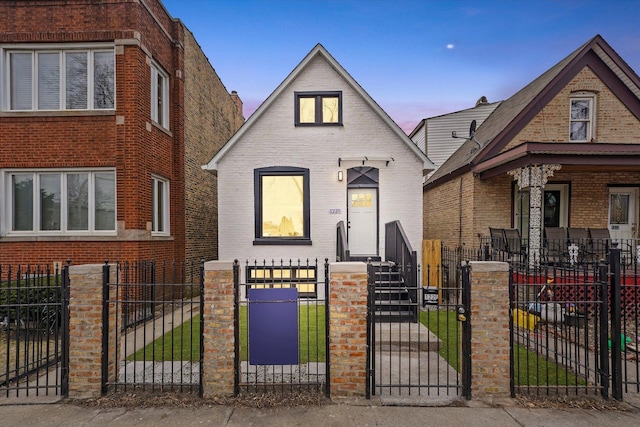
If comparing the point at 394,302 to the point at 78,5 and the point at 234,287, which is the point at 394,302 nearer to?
the point at 234,287

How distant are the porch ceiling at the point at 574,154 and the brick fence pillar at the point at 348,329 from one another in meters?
7.78

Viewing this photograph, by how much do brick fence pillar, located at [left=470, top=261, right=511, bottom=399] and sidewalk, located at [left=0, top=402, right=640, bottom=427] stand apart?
0.94 feet

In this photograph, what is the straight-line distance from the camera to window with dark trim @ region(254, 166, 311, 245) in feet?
36.5

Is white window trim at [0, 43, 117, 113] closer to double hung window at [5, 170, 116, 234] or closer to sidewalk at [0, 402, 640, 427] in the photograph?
double hung window at [5, 170, 116, 234]

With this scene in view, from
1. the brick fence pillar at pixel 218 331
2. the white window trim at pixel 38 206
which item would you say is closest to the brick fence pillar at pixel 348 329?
the brick fence pillar at pixel 218 331

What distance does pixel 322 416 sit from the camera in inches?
167

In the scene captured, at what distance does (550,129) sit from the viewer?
1180cm

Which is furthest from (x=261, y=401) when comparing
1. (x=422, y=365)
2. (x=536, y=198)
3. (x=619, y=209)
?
(x=619, y=209)

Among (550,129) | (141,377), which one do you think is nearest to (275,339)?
(141,377)

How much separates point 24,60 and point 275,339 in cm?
1115

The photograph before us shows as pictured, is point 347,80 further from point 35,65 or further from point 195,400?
point 195,400

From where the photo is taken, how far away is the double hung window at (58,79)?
970 centimetres

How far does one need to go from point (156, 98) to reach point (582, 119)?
579 inches

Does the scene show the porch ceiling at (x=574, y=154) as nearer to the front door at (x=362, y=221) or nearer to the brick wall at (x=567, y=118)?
the brick wall at (x=567, y=118)
